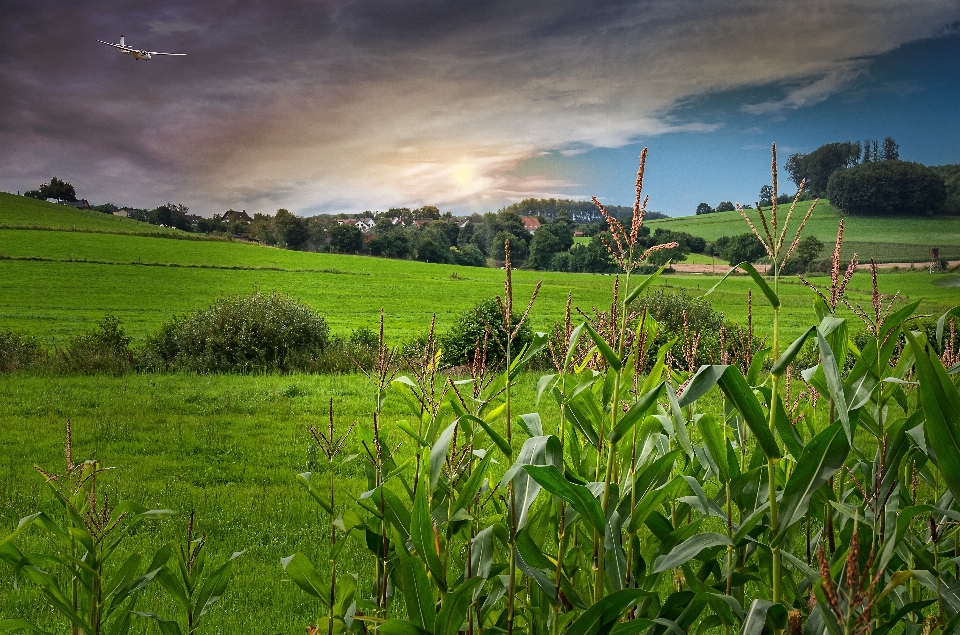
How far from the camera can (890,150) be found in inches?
1047

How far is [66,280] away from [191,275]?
456cm

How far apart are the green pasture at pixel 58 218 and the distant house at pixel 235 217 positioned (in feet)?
9.40

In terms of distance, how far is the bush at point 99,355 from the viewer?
34.0 ft

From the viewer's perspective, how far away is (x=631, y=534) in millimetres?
1474

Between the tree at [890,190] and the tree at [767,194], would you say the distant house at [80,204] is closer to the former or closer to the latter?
the tree at [767,194]

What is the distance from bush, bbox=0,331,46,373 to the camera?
33.7ft

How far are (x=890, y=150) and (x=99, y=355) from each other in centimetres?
2902

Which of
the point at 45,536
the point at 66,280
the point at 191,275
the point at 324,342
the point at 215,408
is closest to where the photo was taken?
the point at 45,536

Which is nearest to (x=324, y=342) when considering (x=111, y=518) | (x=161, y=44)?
(x=111, y=518)

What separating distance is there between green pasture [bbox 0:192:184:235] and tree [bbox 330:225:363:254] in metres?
6.85

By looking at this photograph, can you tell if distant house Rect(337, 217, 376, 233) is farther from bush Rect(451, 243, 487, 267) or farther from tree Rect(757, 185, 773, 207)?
tree Rect(757, 185, 773, 207)

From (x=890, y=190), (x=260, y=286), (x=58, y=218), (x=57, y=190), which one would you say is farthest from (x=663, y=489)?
(x=57, y=190)

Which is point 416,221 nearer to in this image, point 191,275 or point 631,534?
point 191,275

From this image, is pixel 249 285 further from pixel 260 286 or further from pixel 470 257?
pixel 470 257
